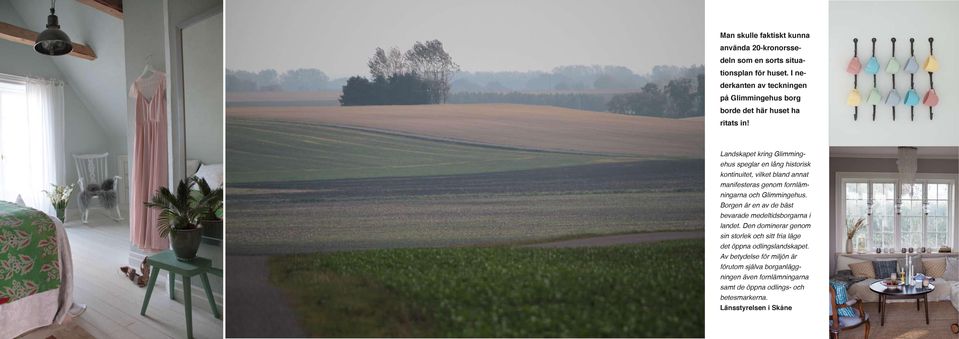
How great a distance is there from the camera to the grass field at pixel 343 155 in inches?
77.5

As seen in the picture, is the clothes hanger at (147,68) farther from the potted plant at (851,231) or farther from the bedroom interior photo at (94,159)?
the potted plant at (851,231)

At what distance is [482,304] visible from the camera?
200 centimetres

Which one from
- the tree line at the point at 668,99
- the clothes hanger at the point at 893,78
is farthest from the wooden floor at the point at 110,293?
the clothes hanger at the point at 893,78

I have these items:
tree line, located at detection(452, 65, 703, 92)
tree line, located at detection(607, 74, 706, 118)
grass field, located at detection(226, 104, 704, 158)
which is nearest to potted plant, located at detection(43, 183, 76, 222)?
grass field, located at detection(226, 104, 704, 158)

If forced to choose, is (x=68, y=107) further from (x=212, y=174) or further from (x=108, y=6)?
(x=212, y=174)

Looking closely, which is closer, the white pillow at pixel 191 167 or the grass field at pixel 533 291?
the white pillow at pixel 191 167

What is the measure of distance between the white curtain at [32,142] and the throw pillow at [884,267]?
14.6 ft

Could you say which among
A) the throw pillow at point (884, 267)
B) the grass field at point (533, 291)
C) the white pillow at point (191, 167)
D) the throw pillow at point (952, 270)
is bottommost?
the throw pillow at point (884, 267)

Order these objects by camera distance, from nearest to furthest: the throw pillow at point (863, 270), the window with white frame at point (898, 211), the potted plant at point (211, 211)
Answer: the potted plant at point (211, 211), the window with white frame at point (898, 211), the throw pillow at point (863, 270)

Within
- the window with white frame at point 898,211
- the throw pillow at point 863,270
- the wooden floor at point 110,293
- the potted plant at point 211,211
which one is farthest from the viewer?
the throw pillow at point 863,270

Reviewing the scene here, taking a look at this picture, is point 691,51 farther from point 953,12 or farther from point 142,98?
point 142,98

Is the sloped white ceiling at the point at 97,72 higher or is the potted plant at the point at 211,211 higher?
the sloped white ceiling at the point at 97,72

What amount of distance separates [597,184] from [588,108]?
0.32 metres

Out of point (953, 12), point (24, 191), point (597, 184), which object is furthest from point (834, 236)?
point (24, 191)
